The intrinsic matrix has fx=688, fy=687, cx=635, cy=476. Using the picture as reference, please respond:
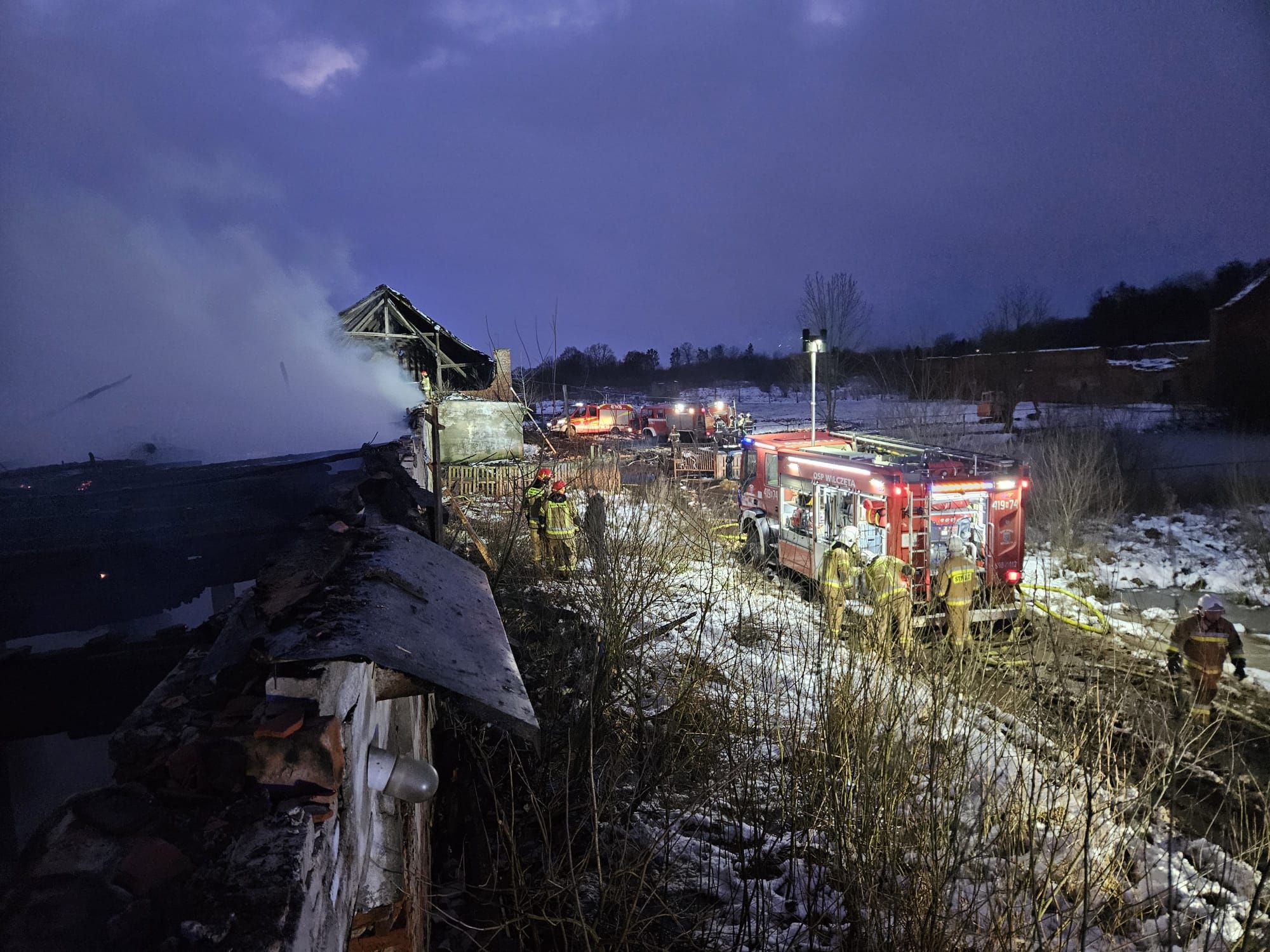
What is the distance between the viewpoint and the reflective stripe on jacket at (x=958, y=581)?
7738mm

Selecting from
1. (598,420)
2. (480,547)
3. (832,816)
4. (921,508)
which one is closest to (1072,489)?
(921,508)

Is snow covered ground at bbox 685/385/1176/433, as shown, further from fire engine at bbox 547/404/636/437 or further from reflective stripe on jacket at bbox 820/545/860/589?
reflective stripe on jacket at bbox 820/545/860/589

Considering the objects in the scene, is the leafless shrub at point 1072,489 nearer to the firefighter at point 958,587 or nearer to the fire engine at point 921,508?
the fire engine at point 921,508

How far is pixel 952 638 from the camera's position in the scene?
6.66 metres

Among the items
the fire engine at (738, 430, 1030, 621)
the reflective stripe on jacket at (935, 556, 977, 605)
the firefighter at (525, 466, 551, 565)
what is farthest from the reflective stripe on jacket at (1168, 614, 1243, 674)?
the firefighter at (525, 466, 551, 565)

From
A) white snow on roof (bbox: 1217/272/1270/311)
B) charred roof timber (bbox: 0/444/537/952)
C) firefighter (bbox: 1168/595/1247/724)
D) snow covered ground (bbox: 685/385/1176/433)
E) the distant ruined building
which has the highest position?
white snow on roof (bbox: 1217/272/1270/311)

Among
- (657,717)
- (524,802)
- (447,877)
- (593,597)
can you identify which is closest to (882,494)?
(593,597)

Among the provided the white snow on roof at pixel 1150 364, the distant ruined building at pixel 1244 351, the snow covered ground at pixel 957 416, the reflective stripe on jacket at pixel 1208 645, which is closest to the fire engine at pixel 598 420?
the snow covered ground at pixel 957 416

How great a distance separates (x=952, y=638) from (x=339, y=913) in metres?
6.24

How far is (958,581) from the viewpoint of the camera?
7.77 metres

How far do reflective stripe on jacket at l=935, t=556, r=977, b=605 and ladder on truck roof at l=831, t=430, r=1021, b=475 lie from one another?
4.80 ft

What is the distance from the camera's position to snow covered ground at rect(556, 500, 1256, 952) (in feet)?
9.45

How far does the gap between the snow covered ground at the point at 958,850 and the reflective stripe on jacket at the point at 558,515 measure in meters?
4.93

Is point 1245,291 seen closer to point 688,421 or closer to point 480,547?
point 688,421
